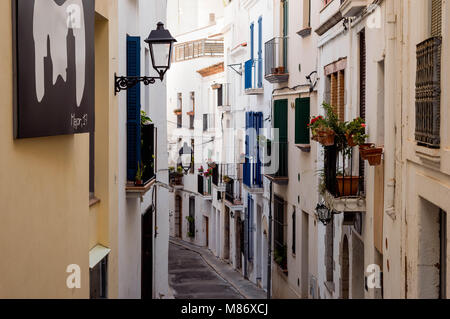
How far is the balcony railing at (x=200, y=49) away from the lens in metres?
38.9

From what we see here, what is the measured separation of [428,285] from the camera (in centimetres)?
779

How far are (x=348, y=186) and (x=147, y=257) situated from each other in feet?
20.4

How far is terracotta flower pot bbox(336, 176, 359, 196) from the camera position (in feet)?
37.8

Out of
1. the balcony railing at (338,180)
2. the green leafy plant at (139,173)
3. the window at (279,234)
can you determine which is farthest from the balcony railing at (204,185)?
the balcony railing at (338,180)

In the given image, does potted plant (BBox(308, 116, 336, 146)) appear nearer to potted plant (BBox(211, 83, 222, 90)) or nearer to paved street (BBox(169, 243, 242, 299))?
paved street (BBox(169, 243, 242, 299))

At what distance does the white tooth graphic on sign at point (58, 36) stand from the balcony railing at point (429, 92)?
125 inches

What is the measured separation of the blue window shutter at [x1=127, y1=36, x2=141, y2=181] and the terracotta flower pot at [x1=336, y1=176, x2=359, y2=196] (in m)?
3.09

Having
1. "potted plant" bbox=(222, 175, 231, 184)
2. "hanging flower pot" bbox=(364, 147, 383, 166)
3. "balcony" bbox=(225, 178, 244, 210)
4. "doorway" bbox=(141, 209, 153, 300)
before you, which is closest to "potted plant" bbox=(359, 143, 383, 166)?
"hanging flower pot" bbox=(364, 147, 383, 166)

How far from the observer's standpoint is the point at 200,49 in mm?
39656

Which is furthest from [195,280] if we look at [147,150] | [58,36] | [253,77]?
[58,36]

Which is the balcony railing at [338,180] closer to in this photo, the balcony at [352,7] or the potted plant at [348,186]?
the potted plant at [348,186]

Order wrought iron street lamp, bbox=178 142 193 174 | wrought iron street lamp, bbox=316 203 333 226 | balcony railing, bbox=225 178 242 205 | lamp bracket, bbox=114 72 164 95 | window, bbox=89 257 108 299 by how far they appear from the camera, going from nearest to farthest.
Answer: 1. window, bbox=89 257 108 299
2. lamp bracket, bbox=114 72 164 95
3. wrought iron street lamp, bbox=316 203 333 226
4. balcony railing, bbox=225 178 242 205
5. wrought iron street lamp, bbox=178 142 193 174
